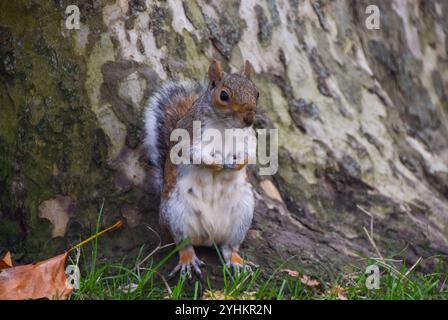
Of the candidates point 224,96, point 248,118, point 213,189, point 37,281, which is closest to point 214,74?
point 224,96

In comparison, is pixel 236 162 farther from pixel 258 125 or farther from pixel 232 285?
pixel 258 125

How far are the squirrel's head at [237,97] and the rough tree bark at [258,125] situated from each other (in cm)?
39

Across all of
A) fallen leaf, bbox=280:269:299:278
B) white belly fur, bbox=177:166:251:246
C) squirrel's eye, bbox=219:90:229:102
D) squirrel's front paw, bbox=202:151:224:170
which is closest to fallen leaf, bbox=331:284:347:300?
fallen leaf, bbox=280:269:299:278

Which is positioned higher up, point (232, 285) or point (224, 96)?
point (224, 96)

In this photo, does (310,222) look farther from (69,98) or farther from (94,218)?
(69,98)

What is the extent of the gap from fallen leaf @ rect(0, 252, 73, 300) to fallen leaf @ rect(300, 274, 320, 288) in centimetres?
76

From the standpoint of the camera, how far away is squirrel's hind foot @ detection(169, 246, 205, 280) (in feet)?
8.48

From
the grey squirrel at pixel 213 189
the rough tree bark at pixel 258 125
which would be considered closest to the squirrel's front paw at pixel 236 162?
the grey squirrel at pixel 213 189

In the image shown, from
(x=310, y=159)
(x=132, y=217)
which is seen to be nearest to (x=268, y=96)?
(x=310, y=159)

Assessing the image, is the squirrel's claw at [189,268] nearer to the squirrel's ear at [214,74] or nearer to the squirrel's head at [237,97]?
the squirrel's head at [237,97]

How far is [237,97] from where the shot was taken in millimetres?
2549

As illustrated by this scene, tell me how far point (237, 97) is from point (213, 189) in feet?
1.07

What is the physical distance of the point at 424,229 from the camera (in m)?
3.29
